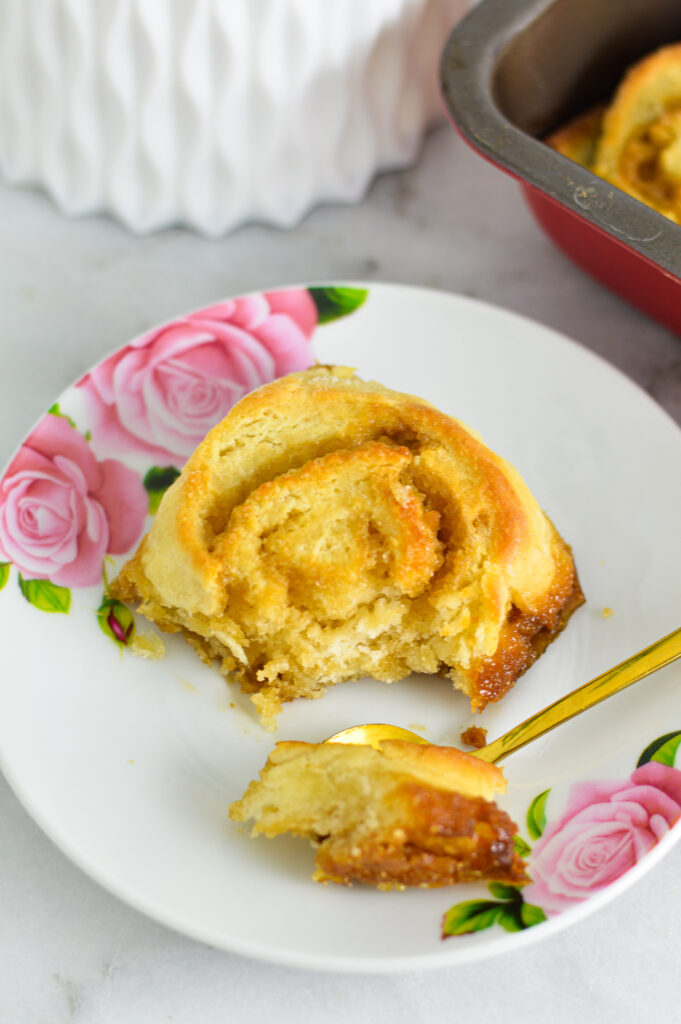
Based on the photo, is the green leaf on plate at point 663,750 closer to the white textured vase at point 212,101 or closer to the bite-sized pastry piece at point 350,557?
the bite-sized pastry piece at point 350,557

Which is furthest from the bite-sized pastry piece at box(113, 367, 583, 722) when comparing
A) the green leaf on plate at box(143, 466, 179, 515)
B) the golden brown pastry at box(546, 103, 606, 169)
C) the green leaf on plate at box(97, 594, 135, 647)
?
the golden brown pastry at box(546, 103, 606, 169)

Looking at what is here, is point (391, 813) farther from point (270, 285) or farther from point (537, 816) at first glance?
point (270, 285)

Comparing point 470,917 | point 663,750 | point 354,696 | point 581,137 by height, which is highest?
point 581,137

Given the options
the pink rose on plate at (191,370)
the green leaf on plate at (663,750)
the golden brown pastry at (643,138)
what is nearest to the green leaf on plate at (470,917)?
the green leaf on plate at (663,750)

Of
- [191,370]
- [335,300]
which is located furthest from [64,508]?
[335,300]

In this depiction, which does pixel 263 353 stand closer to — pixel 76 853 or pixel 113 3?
pixel 113 3

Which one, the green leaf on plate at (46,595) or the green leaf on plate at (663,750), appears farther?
the green leaf on plate at (46,595)
